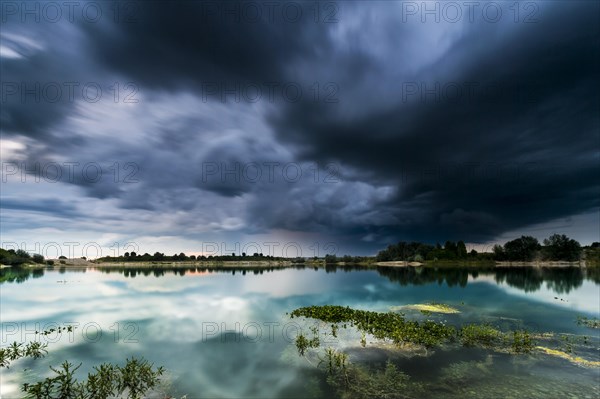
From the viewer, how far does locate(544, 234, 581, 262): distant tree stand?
167625 mm

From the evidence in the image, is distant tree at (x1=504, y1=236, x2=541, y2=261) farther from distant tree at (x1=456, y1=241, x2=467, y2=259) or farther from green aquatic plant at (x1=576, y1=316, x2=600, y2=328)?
green aquatic plant at (x1=576, y1=316, x2=600, y2=328)

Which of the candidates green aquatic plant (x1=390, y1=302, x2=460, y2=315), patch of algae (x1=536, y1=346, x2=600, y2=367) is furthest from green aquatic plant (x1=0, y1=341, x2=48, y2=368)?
patch of algae (x1=536, y1=346, x2=600, y2=367)

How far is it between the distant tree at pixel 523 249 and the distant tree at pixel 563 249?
6.62 m

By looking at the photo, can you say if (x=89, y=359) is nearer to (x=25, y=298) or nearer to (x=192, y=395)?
(x=192, y=395)

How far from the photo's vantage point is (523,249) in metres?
180

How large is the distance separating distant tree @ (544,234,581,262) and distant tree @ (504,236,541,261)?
21.7 ft

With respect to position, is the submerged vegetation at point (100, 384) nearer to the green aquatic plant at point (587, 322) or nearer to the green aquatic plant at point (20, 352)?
the green aquatic plant at point (20, 352)

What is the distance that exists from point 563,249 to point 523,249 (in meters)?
19.3

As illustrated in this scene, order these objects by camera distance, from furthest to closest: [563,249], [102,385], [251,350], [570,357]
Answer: [563,249], [251,350], [570,357], [102,385]

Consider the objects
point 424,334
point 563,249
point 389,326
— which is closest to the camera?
point 424,334

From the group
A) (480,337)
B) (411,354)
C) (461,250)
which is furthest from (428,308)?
(461,250)

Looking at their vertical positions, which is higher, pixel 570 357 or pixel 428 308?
pixel 570 357

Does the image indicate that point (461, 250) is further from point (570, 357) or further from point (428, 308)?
point (570, 357)

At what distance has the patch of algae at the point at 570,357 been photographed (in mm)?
20280
